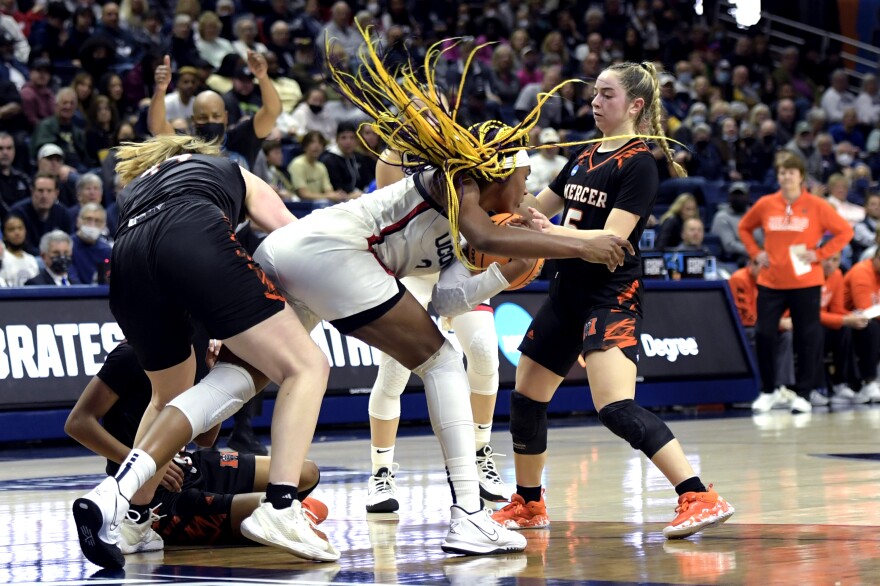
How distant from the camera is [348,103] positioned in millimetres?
16141

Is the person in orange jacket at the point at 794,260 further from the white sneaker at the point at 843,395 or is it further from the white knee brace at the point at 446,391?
the white knee brace at the point at 446,391

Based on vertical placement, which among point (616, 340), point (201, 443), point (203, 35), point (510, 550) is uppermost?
point (203, 35)

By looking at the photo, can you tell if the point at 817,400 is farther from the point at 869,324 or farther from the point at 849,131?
the point at 849,131

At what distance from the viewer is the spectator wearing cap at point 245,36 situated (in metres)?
16.3

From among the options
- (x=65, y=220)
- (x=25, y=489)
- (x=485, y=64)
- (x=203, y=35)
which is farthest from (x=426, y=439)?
(x=485, y=64)

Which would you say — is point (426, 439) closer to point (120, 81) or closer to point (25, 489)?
point (25, 489)

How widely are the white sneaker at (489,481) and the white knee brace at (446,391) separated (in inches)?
68.9

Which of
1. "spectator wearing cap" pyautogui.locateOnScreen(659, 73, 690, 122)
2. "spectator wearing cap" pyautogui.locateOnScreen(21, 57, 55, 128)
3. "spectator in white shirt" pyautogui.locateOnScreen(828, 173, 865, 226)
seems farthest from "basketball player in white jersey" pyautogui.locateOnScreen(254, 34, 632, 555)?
"spectator wearing cap" pyautogui.locateOnScreen(659, 73, 690, 122)

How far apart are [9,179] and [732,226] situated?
827 cm

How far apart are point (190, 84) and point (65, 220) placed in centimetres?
212

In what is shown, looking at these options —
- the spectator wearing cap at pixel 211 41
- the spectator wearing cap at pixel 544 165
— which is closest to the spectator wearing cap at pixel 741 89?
the spectator wearing cap at pixel 544 165

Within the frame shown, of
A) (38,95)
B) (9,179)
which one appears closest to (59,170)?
(9,179)

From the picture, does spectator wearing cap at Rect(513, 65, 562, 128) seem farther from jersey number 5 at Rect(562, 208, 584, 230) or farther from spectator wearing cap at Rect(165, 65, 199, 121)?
jersey number 5 at Rect(562, 208, 584, 230)

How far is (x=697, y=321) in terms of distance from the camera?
42.5 feet
